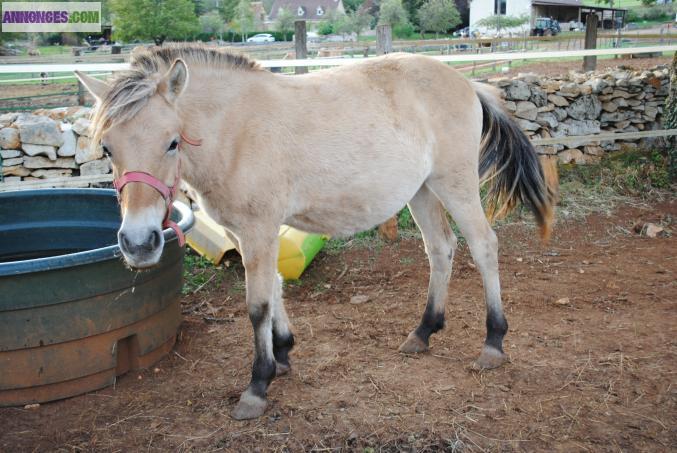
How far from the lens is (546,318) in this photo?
172 inches

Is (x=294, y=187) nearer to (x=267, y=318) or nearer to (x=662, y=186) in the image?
(x=267, y=318)

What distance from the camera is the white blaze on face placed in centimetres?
257

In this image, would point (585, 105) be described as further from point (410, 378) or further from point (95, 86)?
point (95, 86)

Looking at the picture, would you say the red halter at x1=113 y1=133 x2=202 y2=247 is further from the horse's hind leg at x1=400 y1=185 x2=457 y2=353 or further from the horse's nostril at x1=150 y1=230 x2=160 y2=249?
the horse's hind leg at x1=400 y1=185 x2=457 y2=353

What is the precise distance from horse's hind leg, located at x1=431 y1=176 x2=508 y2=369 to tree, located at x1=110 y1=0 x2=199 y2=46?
26.2m

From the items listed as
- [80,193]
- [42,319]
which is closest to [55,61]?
[80,193]

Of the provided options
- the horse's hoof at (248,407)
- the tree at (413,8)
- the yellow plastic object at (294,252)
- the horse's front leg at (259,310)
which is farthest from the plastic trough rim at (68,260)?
the tree at (413,8)

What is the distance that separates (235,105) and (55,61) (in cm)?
1208

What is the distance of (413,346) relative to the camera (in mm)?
3971

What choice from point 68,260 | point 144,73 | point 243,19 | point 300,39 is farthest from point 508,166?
point 243,19

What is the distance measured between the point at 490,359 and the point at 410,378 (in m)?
0.52

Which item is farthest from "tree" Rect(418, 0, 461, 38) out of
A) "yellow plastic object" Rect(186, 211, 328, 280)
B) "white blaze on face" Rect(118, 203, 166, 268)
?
"white blaze on face" Rect(118, 203, 166, 268)

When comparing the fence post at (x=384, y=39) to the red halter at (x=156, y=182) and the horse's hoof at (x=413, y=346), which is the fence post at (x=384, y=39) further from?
the red halter at (x=156, y=182)

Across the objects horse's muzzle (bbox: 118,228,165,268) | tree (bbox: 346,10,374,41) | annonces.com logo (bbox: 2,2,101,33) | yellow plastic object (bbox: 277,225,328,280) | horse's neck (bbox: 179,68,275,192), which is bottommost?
yellow plastic object (bbox: 277,225,328,280)
